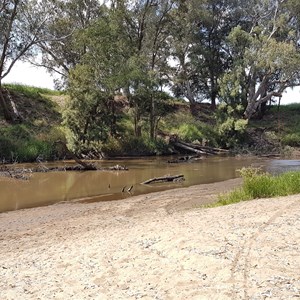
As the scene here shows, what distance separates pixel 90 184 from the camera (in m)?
19.6

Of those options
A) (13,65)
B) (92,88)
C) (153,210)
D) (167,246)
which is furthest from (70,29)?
(167,246)

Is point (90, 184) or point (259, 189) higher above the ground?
point (259, 189)

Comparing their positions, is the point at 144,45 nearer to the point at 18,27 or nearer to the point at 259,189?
the point at 18,27

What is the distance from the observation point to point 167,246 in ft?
23.2

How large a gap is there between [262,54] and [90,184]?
2616 cm

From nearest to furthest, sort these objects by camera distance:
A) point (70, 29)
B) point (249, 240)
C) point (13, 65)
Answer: point (249, 240), point (13, 65), point (70, 29)

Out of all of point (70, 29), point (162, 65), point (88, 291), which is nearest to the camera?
point (88, 291)

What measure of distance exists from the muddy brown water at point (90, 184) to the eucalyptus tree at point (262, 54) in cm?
1652

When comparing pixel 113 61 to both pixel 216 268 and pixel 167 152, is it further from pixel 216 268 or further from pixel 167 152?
pixel 216 268

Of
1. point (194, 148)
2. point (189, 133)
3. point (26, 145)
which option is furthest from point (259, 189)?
point (189, 133)

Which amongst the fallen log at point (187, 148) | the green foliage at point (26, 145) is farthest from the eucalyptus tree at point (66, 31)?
the fallen log at point (187, 148)

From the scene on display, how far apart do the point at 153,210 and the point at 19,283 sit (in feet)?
21.8

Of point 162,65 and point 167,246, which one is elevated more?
point 162,65

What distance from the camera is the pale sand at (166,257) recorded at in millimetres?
5379
